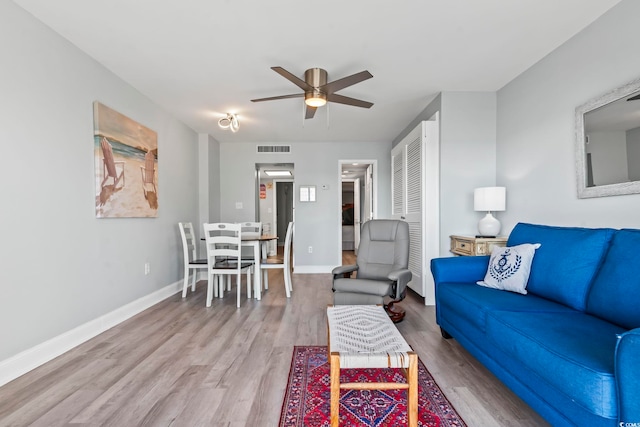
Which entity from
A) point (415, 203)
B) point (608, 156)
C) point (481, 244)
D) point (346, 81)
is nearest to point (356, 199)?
point (415, 203)

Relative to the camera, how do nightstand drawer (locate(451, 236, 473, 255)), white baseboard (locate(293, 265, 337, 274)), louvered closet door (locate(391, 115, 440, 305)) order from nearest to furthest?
nightstand drawer (locate(451, 236, 473, 255)) → louvered closet door (locate(391, 115, 440, 305)) → white baseboard (locate(293, 265, 337, 274))

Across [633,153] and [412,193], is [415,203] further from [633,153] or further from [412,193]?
[633,153]

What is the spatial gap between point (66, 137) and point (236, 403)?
94.8 inches

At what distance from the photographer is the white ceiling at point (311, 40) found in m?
2.15

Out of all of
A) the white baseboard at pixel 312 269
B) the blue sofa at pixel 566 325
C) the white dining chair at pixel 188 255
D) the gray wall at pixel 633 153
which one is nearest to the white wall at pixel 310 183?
the white baseboard at pixel 312 269

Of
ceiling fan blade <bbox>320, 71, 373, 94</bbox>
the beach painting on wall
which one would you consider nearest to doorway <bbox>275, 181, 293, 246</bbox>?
the beach painting on wall

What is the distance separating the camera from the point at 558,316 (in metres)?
1.68

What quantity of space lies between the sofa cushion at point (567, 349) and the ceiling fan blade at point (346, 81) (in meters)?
2.02

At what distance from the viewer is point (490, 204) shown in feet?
10.3

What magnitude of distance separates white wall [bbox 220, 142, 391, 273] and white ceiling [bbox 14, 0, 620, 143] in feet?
7.08

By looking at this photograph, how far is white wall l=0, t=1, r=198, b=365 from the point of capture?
6.68 ft

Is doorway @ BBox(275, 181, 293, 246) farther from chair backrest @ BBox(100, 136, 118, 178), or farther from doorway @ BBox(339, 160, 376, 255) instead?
chair backrest @ BBox(100, 136, 118, 178)

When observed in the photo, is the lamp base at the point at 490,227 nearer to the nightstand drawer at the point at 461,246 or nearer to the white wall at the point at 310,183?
the nightstand drawer at the point at 461,246

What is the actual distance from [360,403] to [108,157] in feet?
9.85
